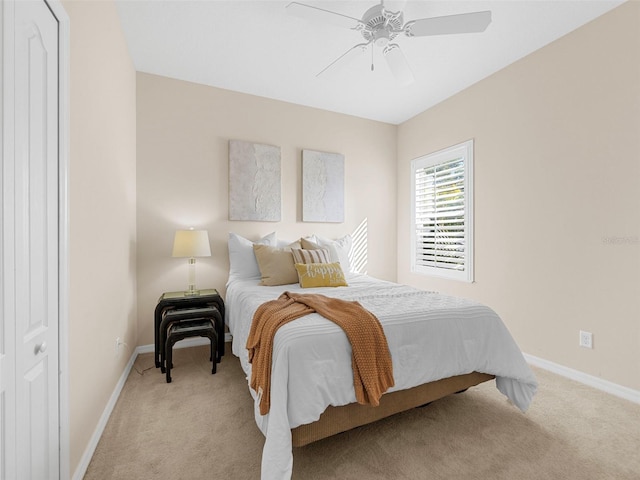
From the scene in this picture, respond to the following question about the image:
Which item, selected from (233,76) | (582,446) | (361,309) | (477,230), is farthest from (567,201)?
(233,76)

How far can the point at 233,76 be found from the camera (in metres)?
3.21

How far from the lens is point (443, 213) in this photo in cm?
379

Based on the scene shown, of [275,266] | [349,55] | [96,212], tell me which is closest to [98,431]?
[96,212]

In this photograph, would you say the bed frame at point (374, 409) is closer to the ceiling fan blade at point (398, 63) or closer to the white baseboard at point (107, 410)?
the white baseboard at point (107, 410)

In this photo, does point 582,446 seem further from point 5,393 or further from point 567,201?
point 5,393

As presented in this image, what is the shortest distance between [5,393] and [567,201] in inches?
140

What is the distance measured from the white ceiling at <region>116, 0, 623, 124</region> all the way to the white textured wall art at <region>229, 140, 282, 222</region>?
2.26 feet

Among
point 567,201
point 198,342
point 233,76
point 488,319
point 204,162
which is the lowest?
point 198,342

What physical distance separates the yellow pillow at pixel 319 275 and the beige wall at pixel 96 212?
146 cm

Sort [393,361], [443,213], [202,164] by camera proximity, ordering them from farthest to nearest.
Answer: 1. [443,213]
2. [202,164]
3. [393,361]

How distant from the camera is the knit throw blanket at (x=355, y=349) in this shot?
5.00ft

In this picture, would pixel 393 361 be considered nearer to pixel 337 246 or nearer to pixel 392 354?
pixel 392 354

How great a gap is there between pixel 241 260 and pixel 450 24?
259 centimetres

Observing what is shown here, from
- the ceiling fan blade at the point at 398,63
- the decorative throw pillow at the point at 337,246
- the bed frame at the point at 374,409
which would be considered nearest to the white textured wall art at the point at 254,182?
the decorative throw pillow at the point at 337,246
